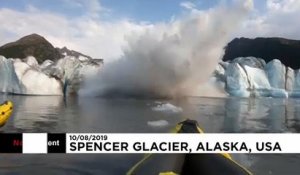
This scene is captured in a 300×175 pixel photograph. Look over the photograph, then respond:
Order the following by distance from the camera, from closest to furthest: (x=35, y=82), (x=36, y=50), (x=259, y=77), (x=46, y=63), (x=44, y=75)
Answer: (x=36, y=50)
(x=46, y=63)
(x=44, y=75)
(x=35, y=82)
(x=259, y=77)

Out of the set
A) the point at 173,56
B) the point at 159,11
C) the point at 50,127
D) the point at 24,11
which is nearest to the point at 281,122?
the point at 173,56

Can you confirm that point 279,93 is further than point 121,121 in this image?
Yes

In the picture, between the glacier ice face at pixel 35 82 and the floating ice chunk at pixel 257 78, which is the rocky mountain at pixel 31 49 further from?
the floating ice chunk at pixel 257 78

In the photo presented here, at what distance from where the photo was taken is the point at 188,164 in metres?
3.41

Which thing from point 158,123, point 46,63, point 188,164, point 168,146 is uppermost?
point 46,63

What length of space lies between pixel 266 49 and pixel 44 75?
74.4 inches

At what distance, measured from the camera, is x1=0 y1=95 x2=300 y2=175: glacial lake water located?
3488 millimetres

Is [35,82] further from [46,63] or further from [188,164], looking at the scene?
[188,164]

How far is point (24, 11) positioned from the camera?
3.42 meters

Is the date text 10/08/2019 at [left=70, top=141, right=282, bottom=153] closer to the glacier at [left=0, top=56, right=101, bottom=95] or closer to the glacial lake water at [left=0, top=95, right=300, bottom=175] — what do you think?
the glacial lake water at [left=0, top=95, right=300, bottom=175]

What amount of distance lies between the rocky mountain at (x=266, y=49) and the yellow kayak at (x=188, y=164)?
704mm

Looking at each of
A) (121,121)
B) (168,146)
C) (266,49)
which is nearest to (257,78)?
(266,49)

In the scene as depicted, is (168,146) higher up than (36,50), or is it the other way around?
(36,50)

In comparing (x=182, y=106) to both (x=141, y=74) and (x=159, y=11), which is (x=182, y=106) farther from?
(x=159, y=11)
